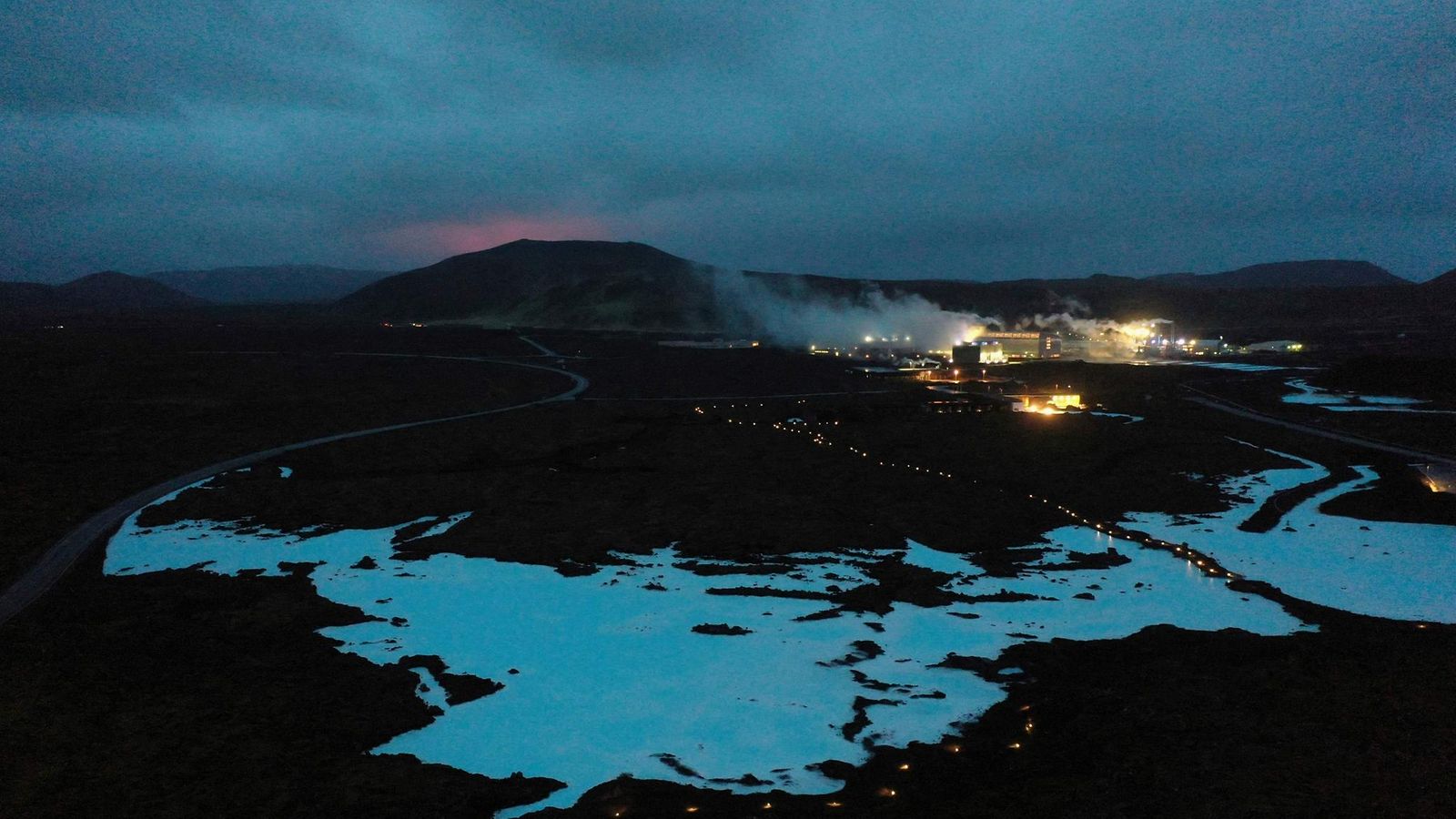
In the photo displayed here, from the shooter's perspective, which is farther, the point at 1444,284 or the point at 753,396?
the point at 1444,284

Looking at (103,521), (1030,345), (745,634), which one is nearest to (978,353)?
(1030,345)

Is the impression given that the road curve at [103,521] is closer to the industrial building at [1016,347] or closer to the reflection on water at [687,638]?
the reflection on water at [687,638]

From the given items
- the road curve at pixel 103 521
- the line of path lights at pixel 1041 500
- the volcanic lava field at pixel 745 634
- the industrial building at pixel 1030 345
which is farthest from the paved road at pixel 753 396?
the industrial building at pixel 1030 345

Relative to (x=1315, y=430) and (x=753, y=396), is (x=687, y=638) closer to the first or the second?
(x=1315, y=430)

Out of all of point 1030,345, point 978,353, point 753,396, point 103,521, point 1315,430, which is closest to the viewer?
point 103,521

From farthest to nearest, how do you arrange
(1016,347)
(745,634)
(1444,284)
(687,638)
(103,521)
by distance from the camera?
(1444,284), (1016,347), (103,521), (745,634), (687,638)

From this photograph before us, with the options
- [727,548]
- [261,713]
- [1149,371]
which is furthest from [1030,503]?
[1149,371]
